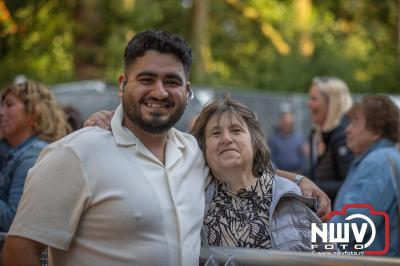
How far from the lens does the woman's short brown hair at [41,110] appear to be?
480 centimetres

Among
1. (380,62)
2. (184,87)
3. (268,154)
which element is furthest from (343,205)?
(380,62)

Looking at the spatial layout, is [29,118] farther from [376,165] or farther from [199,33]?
[199,33]

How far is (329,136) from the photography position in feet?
21.1

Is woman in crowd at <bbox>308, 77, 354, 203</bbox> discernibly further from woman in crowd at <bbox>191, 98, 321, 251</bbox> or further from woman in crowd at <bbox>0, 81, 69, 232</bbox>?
woman in crowd at <bbox>191, 98, 321, 251</bbox>

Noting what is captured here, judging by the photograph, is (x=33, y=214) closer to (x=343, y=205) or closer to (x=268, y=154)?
(x=268, y=154)

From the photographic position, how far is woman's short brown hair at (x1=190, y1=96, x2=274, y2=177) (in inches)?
137

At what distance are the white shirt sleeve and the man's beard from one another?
1.03ft

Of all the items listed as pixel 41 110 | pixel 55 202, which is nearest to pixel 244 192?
pixel 55 202

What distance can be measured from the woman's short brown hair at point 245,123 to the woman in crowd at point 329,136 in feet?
8.27

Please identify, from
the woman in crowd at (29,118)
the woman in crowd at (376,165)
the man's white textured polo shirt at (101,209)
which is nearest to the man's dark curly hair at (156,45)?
the man's white textured polo shirt at (101,209)

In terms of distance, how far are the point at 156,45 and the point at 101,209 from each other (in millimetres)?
701

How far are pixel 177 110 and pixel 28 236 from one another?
0.78 m

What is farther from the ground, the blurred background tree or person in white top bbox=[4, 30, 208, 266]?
the blurred background tree

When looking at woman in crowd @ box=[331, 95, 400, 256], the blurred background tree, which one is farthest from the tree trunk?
woman in crowd @ box=[331, 95, 400, 256]
